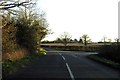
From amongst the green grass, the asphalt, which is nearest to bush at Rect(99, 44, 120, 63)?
the asphalt

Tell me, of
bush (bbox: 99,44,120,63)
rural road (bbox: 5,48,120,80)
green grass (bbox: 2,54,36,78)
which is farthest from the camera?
bush (bbox: 99,44,120,63)

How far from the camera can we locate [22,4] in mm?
22875

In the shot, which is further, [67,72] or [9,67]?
[67,72]

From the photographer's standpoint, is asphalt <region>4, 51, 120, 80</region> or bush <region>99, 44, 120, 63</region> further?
bush <region>99, 44, 120, 63</region>

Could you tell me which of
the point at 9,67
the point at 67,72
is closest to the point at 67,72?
the point at 67,72

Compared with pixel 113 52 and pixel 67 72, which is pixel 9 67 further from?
pixel 113 52

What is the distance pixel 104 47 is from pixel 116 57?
6670mm

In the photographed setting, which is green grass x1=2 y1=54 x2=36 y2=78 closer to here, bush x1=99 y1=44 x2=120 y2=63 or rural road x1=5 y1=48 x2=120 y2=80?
rural road x1=5 y1=48 x2=120 y2=80

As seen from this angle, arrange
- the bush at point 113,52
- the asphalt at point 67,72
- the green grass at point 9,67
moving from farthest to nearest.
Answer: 1. the bush at point 113,52
2. the green grass at point 9,67
3. the asphalt at point 67,72

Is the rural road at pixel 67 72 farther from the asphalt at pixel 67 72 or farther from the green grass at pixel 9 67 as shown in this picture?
the green grass at pixel 9 67

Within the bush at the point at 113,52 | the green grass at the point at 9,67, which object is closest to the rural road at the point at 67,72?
the green grass at the point at 9,67

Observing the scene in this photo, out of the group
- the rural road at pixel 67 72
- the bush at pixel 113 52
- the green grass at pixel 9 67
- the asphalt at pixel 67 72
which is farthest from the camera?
the bush at pixel 113 52

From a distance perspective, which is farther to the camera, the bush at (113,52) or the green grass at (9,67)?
the bush at (113,52)

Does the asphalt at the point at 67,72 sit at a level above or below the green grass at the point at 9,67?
below
